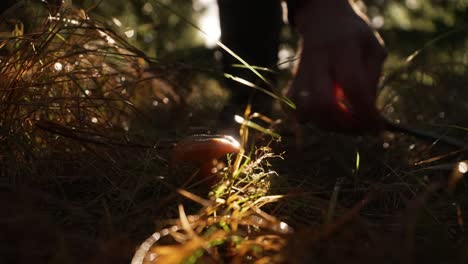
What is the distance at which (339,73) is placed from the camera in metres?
1.29

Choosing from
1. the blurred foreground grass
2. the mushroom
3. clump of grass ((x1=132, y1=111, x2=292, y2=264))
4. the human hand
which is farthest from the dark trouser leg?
clump of grass ((x1=132, y1=111, x2=292, y2=264))

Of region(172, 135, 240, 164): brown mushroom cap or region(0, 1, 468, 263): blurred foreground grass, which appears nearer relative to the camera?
region(0, 1, 468, 263): blurred foreground grass

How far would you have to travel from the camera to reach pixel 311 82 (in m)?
1.31

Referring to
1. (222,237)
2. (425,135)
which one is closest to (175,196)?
(222,237)

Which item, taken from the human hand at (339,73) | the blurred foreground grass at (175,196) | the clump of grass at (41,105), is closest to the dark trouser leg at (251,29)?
the blurred foreground grass at (175,196)

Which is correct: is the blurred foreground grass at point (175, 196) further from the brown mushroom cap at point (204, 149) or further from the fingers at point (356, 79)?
the fingers at point (356, 79)

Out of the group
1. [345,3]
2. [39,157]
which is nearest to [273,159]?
[345,3]

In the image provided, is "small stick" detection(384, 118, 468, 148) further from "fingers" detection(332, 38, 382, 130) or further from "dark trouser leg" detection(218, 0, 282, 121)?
"dark trouser leg" detection(218, 0, 282, 121)

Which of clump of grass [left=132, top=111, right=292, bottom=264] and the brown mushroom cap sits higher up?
the brown mushroom cap

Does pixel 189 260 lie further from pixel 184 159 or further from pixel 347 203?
pixel 347 203

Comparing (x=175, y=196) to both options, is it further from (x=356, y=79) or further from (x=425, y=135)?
(x=425, y=135)

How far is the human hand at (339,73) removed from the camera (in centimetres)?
126

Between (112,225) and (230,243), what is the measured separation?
0.19 meters

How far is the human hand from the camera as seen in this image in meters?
1.26
